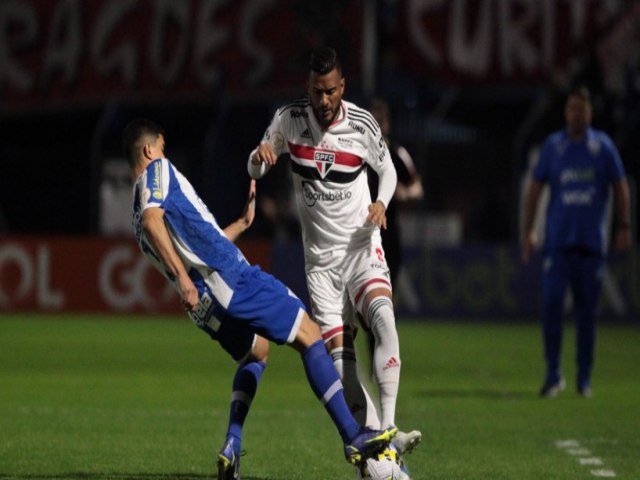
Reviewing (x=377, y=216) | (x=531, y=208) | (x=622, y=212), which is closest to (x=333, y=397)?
(x=377, y=216)

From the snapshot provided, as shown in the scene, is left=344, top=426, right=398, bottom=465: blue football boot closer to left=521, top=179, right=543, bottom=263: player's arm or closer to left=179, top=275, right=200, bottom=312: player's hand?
left=179, top=275, right=200, bottom=312: player's hand

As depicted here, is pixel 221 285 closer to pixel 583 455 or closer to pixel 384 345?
pixel 384 345

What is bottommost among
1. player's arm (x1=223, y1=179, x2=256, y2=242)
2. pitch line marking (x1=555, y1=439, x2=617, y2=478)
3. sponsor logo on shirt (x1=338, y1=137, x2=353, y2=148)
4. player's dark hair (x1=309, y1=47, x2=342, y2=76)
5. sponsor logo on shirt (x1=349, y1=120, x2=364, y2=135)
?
pitch line marking (x1=555, y1=439, x2=617, y2=478)

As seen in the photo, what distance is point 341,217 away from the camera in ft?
→ 26.1

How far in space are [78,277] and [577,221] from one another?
39.8ft

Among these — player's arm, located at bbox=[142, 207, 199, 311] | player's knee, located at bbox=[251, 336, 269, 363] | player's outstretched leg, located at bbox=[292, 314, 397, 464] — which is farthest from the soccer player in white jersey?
player's arm, located at bbox=[142, 207, 199, 311]

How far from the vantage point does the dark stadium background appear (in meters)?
22.3

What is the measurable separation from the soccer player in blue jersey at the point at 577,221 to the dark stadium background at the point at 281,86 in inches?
326

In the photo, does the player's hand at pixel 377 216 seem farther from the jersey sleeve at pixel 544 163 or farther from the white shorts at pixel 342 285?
the jersey sleeve at pixel 544 163

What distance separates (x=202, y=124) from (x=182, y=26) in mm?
2173

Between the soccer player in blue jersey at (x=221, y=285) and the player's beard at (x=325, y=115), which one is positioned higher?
the player's beard at (x=325, y=115)

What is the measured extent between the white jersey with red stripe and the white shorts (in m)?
0.05

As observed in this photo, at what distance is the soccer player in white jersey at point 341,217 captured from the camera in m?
7.86

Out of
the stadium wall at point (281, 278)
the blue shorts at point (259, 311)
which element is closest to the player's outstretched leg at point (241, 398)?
the blue shorts at point (259, 311)
